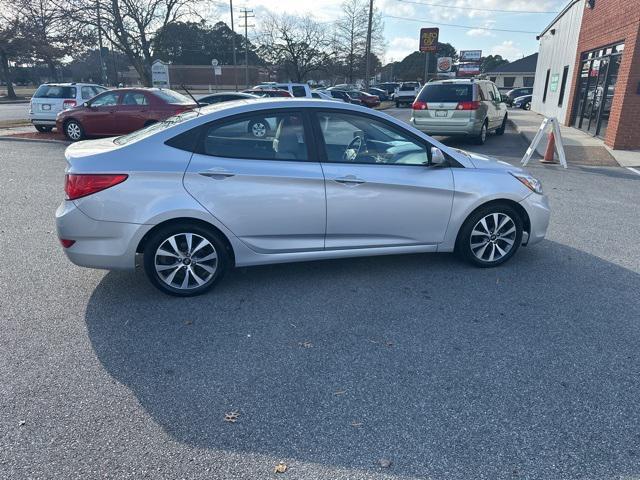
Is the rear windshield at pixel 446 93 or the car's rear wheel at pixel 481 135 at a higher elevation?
the rear windshield at pixel 446 93

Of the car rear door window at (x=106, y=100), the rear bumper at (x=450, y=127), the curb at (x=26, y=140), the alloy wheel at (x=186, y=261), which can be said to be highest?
the car rear door window at (x=106, y=100)

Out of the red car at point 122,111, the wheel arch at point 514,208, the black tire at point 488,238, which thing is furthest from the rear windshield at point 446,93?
the black tire at point 488,238

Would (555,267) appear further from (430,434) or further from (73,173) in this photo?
(73,173)

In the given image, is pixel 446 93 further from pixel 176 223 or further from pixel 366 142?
pixel 176 223

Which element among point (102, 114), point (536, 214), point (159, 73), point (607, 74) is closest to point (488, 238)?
point (536, 214)

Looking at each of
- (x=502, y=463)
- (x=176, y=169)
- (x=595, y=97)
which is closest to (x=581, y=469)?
(x=502, y=463)

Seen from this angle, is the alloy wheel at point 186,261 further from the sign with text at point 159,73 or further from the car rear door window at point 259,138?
the sign with text at point 159,73

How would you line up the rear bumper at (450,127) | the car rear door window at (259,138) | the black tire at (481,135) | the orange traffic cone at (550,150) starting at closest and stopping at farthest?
the car rear door window at (259,138), the orange traffic cone at (550,150), the rear bumper at (450,127), the black tire at (481,135)

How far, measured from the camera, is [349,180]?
4.09 m

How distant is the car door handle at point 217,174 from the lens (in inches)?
151

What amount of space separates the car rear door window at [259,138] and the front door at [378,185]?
240 mm

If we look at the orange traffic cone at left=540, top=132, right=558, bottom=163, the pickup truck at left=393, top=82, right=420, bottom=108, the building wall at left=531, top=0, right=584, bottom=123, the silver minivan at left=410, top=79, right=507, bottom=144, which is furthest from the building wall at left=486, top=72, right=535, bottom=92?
the orange traffic cone at left=540, top=132, right=558, bottom=163

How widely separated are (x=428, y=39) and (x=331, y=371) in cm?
4786

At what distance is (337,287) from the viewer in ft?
14.1
